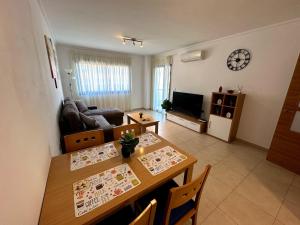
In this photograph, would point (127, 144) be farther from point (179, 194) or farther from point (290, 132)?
point (290, 132)

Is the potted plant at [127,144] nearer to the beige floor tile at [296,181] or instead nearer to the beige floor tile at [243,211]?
the beige floor tile at [243,211]

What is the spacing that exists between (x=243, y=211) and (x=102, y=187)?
5.40 feet

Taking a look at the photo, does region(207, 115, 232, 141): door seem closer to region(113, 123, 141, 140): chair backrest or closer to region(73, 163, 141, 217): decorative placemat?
region(113, 123, 141, 140): chair backrest

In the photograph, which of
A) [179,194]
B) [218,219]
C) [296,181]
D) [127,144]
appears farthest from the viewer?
[296,181]

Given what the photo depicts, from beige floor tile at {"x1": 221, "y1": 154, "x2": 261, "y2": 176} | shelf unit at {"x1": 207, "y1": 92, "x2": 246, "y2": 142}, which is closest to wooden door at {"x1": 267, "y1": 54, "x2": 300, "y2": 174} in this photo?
beige floor tile at {"x1": 221, "y1": 154, "x2": 261, "y2": 176}

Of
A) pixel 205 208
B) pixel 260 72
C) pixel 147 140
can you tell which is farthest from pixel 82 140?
pixel 260 72

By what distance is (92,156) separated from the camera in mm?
1277

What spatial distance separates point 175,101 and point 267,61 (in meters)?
2.37

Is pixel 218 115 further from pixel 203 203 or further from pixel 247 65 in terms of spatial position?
pixel 203 203

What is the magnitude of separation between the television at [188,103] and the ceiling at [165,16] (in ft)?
5.07

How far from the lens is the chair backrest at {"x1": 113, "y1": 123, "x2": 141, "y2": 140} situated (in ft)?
5.65

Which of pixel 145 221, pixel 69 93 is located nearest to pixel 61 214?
pixel 145 221

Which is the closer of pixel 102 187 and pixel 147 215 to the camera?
pixel 147 215

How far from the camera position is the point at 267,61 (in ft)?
8.20
